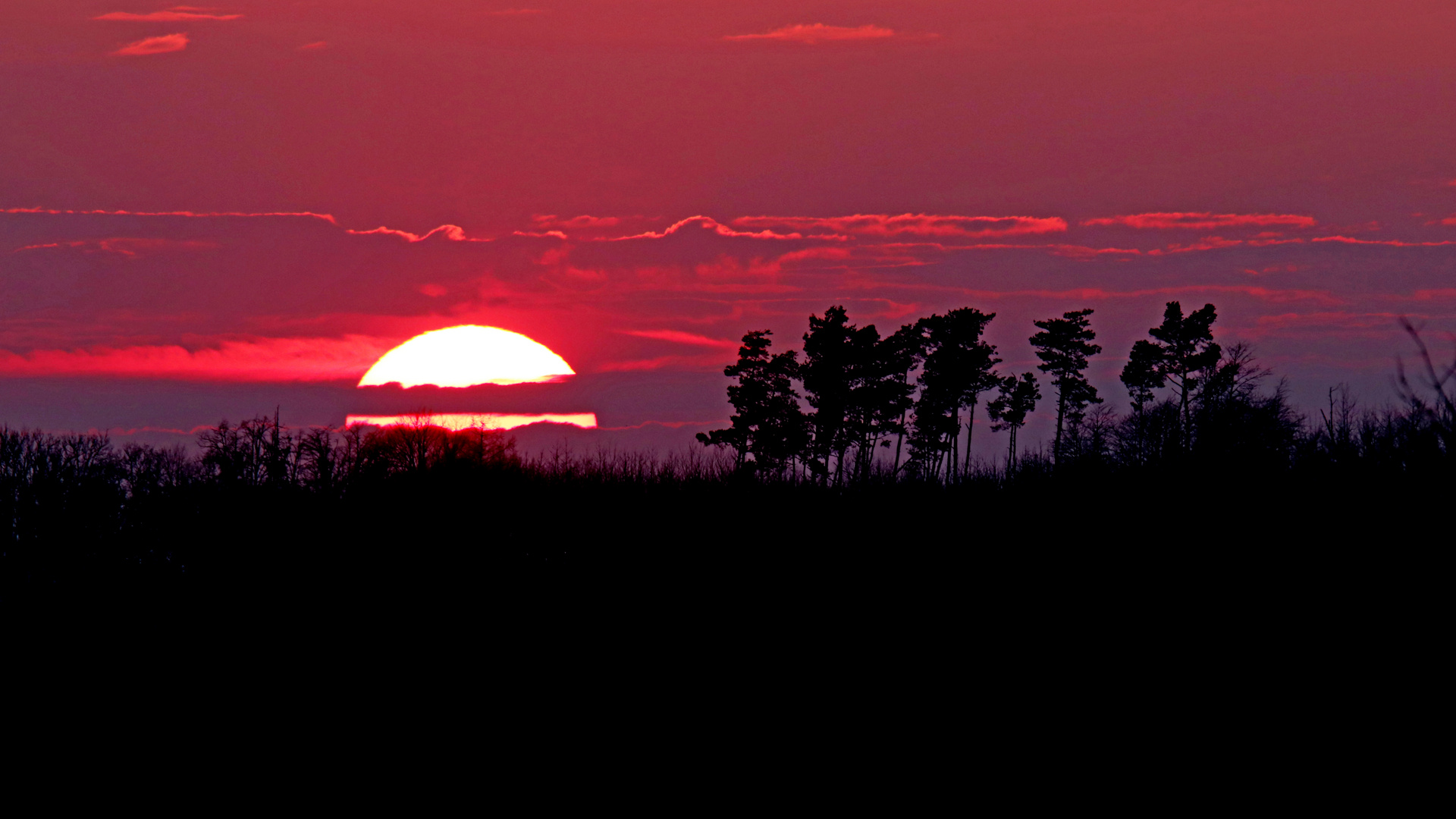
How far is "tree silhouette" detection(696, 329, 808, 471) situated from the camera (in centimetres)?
8788

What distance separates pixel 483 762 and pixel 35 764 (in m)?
29.4

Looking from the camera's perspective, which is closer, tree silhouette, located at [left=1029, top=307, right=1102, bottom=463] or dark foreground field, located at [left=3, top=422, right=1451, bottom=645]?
dark foreground field, located at [left=3, top=422, right=1451, bottom=645]

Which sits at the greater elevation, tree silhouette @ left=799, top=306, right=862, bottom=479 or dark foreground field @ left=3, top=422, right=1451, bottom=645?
tree silhouette @ left=799, top=306, right=862, bottom=479

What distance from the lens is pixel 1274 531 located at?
144 ft

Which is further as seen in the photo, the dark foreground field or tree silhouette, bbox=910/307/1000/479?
tree silhouette, bbox=910/307/1000/479

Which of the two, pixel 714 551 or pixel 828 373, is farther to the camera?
pixel 828 373

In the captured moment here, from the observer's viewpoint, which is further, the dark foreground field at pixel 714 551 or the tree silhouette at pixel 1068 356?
the tree silhouette at pixel 1068 356

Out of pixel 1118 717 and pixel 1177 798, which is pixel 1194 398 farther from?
pixel 1177 798

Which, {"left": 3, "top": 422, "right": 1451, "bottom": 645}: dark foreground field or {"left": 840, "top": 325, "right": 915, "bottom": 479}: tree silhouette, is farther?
{"left": 840, "top": 325, "right": 915, "bottom": 479}: tree silhouette

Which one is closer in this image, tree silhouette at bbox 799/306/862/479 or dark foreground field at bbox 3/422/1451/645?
dark foreground field at bbox 3/422/1451/645

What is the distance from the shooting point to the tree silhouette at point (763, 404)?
3460 inches

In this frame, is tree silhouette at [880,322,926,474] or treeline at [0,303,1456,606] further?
tree silhouette at [880,322,926,474]

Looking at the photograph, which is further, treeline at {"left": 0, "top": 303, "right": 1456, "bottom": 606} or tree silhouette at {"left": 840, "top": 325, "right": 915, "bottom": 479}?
tree silhouette at {"left": 840, "top": 325, "right": 915, "bottom": 479}

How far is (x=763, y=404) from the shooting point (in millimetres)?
88500
